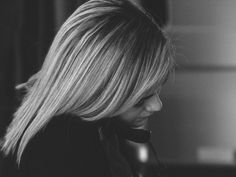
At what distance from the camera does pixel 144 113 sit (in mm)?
1012

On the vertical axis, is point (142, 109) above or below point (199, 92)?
above

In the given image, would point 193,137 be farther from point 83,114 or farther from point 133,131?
point 83,114

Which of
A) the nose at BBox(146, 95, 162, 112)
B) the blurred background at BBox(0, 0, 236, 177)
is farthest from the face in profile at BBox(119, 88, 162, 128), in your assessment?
the blurred background at BBox(0, 0, 236, 177)

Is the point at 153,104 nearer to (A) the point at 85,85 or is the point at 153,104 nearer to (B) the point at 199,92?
(A) the point at 85,85

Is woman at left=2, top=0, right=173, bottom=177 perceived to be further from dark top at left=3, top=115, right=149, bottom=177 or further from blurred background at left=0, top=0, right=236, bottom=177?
blurred background at left=0, top=0, right=236, bottom=177

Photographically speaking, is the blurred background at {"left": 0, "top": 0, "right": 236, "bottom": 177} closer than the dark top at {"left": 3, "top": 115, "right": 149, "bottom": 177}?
No

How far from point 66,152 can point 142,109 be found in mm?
171

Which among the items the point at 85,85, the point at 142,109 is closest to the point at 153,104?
the point at 142,109

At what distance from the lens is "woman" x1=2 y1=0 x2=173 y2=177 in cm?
91

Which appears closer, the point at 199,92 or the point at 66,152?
the point at 66,152

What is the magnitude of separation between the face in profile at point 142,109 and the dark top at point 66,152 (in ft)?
0.18

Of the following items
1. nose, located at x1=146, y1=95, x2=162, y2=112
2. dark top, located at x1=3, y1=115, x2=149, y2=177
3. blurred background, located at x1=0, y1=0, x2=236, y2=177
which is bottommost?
blurred background, located at x1=0, y1=0, x2=236, y2=177

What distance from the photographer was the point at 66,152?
0.94m

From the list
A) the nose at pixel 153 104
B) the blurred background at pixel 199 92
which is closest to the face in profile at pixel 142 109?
the nose at pixel 153 104
